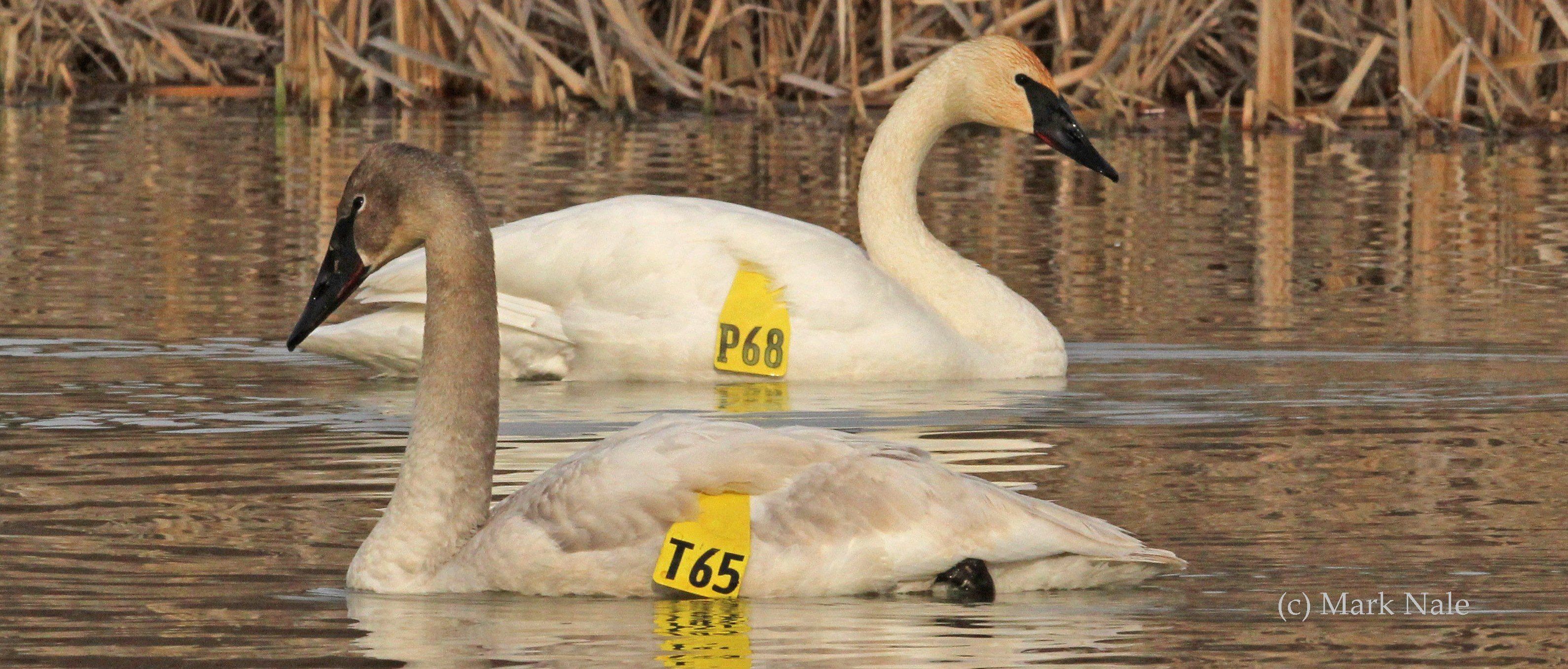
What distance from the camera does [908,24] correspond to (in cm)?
1866

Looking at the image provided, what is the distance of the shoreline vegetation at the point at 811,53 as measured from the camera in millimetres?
16906

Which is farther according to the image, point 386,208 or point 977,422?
point 977,422

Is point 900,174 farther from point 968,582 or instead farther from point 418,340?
point 968,582

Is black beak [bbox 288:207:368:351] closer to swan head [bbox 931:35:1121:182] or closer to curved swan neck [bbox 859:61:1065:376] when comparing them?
curved swan neck [bbox 859:61:1065:376]

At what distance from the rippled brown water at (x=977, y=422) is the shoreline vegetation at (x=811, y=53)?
4.58 feet

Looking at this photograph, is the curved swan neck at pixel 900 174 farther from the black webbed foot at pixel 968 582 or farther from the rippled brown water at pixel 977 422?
the black webbed foot at pixel 968 582

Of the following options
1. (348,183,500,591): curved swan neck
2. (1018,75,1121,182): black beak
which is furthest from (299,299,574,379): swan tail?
(348,183,500,591): curved swan neck

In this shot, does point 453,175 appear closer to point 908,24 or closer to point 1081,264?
point 1081,264

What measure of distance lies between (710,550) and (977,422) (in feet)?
8.65

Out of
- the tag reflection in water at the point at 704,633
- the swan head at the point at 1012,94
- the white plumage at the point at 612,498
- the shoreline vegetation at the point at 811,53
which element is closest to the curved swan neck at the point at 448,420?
the white plumage at the point at 612,498

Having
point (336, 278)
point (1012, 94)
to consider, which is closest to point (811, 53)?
point (1012, 94)

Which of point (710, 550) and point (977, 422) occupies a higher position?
point (710, 550)

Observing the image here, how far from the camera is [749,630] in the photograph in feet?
15.0

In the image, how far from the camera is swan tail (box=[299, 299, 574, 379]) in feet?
26.9
